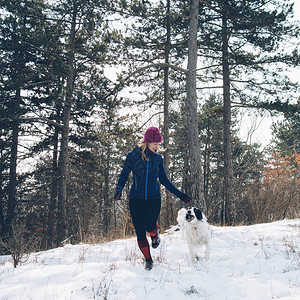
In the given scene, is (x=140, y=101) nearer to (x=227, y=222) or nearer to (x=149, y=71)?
(x=149, y=71)

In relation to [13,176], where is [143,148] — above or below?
above

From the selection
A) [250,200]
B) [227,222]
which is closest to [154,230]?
[250,200]

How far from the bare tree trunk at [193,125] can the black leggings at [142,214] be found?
15.5 feet

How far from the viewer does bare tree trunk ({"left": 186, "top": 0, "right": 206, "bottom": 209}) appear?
8.48 metres

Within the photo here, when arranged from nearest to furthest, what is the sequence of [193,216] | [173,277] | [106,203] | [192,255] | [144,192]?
[173,277] < [144,192] < [192,255] < [193,216] < [106,203]

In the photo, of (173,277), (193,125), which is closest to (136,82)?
(193,125)

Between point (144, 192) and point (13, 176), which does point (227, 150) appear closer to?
point (144, 192)

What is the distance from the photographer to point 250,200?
10.8 meters

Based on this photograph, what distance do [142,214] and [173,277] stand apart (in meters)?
0.92

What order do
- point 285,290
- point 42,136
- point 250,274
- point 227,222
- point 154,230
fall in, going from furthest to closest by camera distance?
point 42,136, point 227,222, point 154,230, point 250,274, point 285,290

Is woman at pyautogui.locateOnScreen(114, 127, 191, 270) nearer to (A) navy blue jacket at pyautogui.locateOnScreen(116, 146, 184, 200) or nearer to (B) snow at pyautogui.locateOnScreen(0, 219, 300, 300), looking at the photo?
(A) navy blue jacket at pyautogui.locateOnScreen(116, 146, 184, 200)

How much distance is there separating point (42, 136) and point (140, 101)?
6.13m

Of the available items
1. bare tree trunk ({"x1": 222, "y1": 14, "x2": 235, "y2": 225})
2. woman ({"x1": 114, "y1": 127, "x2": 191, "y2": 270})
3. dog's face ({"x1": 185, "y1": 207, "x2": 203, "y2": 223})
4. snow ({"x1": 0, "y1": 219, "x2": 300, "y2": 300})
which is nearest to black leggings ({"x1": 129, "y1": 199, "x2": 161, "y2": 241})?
woman ({"x1": 114, "y1": 127, "x2": 191, "y2": 270})

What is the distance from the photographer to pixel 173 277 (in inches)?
142
